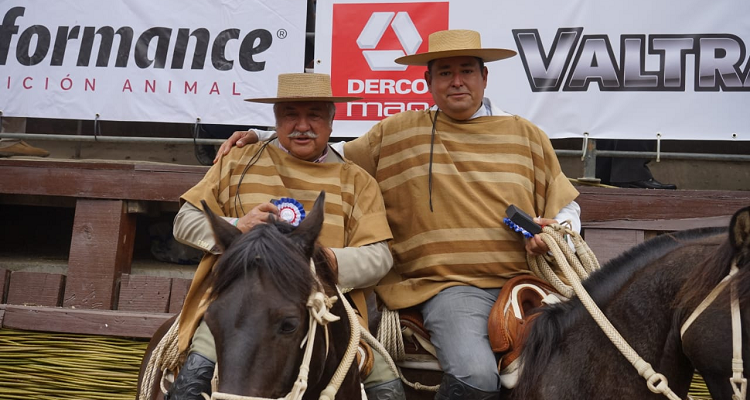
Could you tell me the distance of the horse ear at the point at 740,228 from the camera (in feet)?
7.32

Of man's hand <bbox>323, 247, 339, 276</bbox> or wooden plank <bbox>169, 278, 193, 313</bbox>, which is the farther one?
wooden plank <bbox>169, 278, 193, 313</bbox>

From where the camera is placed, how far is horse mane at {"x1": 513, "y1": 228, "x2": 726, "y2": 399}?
8.75 feet

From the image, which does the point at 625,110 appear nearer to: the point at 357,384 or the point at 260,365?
the point at 357,384

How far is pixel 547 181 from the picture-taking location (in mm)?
3611

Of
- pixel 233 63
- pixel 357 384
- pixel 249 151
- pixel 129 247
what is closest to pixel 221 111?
pixel 233 63

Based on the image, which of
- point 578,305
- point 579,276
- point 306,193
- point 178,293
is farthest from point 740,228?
point 178,293

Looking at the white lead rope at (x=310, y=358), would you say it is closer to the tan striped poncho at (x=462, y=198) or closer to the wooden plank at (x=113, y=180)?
the tan striped poncho at (x=462, y=198)

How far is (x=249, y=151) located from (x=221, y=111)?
157 cm

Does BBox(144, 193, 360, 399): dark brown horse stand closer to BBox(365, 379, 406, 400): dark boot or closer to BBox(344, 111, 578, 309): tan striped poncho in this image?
BBox(365, 379, 406, 400): dark boot

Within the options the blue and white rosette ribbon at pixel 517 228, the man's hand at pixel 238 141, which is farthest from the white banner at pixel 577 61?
the blue and white rosette ribbon at pixel 517 228

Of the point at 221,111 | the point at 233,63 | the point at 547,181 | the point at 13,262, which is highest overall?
the point at 233,63

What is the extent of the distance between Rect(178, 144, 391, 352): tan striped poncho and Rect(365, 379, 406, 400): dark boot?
38cm

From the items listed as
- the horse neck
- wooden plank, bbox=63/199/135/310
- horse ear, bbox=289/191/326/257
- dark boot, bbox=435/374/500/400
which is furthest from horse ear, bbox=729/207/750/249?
wooden plank, bbox=63/199/135/310

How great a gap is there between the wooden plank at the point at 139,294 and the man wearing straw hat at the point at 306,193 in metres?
1.86
